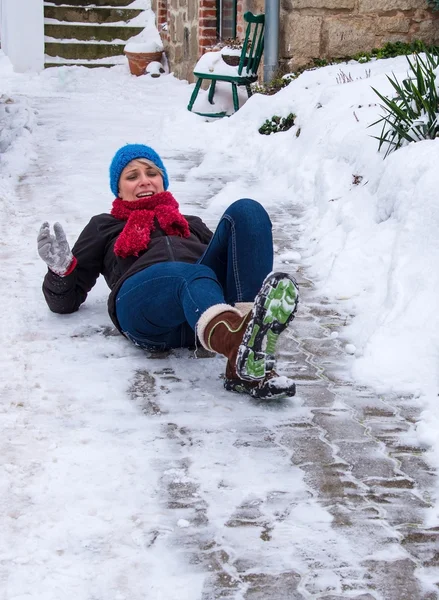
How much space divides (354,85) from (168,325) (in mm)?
3863

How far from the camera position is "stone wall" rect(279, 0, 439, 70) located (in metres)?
7.68

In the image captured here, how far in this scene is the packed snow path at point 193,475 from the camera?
1993mm

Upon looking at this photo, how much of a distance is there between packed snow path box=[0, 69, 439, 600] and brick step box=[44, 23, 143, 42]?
9151mm

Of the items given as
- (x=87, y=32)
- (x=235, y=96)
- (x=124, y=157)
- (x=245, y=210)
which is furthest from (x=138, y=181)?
(x=87, y=32)

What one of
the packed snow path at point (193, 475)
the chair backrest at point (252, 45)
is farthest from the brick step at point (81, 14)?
the packed snow path at point (193, 475)

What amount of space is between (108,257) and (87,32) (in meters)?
9.85

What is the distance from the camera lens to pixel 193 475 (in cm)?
243

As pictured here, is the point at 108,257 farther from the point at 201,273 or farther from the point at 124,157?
the point at 201,273

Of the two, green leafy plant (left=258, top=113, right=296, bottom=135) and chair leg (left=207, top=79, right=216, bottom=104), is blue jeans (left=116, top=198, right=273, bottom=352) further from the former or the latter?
chair leg (left=207, top=79, right=216, bottom=104)

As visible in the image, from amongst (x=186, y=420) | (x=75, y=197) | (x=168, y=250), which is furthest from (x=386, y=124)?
(x=186, y=420)

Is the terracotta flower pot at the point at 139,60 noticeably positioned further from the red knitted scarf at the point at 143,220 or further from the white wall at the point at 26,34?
the red knitted scarf at the point at 143,220

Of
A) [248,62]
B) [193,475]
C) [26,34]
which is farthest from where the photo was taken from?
[26,34]

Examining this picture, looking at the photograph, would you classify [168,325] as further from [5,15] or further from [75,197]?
[5,15]

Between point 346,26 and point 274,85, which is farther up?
point 346,26
